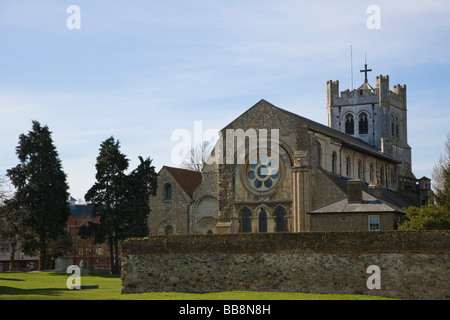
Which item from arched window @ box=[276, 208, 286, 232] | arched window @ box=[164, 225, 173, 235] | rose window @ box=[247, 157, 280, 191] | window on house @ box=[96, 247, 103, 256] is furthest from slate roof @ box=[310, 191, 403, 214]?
window on house @ box=[96, 247, 103, 256]

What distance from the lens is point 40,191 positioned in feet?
203

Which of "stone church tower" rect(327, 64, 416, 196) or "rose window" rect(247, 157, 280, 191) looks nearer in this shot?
"rose window" rect(247, 157, 280, 191)

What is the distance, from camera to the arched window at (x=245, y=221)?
5531cm

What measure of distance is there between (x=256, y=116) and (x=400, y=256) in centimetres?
2267

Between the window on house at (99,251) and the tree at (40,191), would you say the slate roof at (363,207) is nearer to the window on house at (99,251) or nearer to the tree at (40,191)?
the tree at (40,191)

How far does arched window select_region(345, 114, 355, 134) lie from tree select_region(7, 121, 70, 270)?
111 feet

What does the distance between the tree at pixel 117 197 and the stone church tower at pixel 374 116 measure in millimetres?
28730

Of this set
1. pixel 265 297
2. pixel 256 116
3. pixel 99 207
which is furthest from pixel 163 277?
pixel 99 207

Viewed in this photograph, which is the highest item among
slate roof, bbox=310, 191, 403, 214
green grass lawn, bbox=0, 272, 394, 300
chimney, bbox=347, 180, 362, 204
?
chimney, bbox=347, 180, 362, 204

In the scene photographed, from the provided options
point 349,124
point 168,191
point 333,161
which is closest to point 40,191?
point 168,191

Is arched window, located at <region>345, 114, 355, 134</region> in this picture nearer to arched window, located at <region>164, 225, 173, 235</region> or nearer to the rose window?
arched window, located at <region>164, 225, 173, 235</region>

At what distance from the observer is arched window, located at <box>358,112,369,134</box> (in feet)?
271

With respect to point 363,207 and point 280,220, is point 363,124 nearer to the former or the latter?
point 280,220
